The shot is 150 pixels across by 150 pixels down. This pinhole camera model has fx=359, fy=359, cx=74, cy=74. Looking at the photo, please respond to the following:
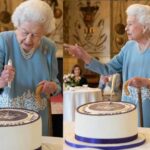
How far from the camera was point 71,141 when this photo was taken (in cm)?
114

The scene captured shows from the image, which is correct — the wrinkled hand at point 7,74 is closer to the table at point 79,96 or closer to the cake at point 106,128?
the cake at point 106,128

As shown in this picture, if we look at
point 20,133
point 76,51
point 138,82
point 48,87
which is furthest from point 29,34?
point 20,133

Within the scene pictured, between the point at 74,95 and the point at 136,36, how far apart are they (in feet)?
11.1

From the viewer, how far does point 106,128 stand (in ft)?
3.51

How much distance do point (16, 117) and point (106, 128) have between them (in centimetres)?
27

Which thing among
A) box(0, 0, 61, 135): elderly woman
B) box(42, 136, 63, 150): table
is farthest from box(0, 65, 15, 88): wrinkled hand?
box(42, 136, 63, 150): table

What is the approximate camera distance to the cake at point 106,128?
1.07 meters

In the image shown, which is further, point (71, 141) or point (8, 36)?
point (8, 36)

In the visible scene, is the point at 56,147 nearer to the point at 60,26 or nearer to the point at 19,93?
the point at 19,93

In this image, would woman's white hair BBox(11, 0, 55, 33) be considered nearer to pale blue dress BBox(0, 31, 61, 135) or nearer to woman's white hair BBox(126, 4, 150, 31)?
pale blue dress BBox(0, 31, 61, 135)

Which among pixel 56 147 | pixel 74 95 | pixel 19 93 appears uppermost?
pixel 19 93

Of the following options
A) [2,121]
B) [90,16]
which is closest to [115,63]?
[2,121]

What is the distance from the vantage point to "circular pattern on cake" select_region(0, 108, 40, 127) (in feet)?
3.22

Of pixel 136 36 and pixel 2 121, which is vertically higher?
pixel 136 36
